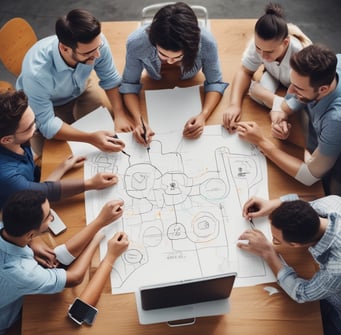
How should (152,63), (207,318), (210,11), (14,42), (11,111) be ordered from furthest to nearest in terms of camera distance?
1. (210,11)
2. (14,42)
3. (152,63)
4. (11,111)
5. (207,318)

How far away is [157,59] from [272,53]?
449 mm

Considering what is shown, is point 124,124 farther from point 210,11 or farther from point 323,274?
point 210,11

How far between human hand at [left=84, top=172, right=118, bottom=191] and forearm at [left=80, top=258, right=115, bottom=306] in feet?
0.92

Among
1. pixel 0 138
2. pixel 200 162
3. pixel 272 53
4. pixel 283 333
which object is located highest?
pixel 272 53

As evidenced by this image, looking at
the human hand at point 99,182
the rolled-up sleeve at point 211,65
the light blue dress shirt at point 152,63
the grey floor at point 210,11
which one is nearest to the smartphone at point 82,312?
the human hand at point 99,182

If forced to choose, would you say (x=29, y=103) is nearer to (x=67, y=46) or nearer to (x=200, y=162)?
(x=67, y=46)

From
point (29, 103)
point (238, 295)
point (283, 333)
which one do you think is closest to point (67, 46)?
point (29, 103)

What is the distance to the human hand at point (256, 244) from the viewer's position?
1.56m

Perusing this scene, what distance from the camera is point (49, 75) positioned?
71.4 inches

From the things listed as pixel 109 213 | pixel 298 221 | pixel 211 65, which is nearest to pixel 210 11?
pixel 211 65

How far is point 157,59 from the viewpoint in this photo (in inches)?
74.4

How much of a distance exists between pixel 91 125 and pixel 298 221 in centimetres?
89

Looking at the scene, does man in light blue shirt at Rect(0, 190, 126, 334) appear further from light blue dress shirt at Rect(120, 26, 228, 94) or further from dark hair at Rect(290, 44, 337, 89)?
dark hair at Rect(290, 44, 337, 89)

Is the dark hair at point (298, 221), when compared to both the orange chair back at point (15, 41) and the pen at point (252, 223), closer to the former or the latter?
the pen at point (252, 223)
